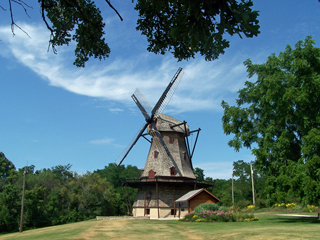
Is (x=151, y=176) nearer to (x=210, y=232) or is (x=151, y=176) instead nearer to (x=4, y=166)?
(x=210, y=232)

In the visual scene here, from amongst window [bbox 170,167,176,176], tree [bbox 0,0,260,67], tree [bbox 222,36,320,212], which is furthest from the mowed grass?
window [bbox 170,167,176,176]

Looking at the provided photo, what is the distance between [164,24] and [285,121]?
1563 centimetres

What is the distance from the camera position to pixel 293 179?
56.5ft

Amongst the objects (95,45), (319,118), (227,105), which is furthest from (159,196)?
(95,45)

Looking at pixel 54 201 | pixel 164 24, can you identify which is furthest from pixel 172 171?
pixel 164 24

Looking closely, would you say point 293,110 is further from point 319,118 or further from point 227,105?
point 227,105

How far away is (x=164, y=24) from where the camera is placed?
721 centimetres

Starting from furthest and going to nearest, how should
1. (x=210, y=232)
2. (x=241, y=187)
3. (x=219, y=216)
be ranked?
(x=241, y=187)
(x=219, y=216)
(x=210, y=232)

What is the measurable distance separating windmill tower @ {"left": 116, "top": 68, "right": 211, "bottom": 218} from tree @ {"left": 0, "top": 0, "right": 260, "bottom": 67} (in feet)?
83.5

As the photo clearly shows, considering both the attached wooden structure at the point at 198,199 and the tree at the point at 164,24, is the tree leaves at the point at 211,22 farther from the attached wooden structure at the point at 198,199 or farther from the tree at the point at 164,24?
the attached wooden structure at the point at 198,199

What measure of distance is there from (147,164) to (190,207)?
795 cm

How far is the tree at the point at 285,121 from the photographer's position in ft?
57.3

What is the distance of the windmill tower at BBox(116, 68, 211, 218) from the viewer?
32.4 m

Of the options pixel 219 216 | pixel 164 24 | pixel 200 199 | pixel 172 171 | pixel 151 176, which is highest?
pixel 164 24
